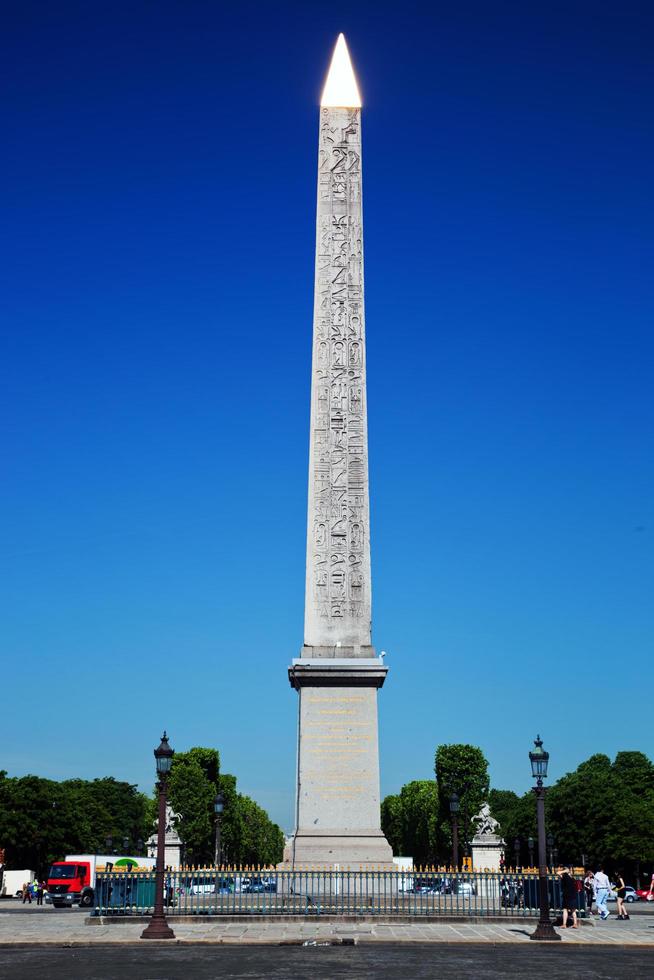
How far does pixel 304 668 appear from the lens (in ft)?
81.5

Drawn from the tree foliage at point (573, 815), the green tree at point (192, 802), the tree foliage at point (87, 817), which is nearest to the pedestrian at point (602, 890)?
the tree foliage at point (87, 817)

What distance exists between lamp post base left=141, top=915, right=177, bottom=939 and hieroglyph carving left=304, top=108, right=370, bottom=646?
25.4ft

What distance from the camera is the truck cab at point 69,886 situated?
39312 mm

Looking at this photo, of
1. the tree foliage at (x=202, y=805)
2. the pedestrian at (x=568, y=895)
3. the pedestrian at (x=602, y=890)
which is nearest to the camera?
the pedestrian at (x=568, y=895)

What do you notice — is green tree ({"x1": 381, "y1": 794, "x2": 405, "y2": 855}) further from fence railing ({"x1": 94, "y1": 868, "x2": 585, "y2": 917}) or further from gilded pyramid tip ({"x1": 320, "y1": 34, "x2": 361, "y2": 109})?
gilded pyramid tip ({"x1": 320, "y1": 34, "x2": 361, "y2": 109})

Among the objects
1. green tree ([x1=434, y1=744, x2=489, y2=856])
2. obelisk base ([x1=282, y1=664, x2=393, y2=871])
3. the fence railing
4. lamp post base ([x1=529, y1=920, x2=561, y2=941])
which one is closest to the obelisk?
obelisk base ([x1=282, y1=664, x2=393, y2=871])

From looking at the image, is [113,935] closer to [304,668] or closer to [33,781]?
[304,668]

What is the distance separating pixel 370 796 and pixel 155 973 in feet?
36.5

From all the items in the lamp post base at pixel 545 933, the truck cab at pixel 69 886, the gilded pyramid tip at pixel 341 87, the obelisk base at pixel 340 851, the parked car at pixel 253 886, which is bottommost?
the truck cab at pixel 69 886

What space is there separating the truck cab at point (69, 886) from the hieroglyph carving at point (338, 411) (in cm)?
1960

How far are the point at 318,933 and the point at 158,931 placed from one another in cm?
280

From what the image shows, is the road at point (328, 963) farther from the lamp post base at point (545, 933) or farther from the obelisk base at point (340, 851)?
the obelisk base at point (340, 851)

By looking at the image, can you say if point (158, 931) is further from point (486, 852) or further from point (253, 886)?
point (486, 852)

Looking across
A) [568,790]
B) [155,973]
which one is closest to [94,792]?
[568,790]
